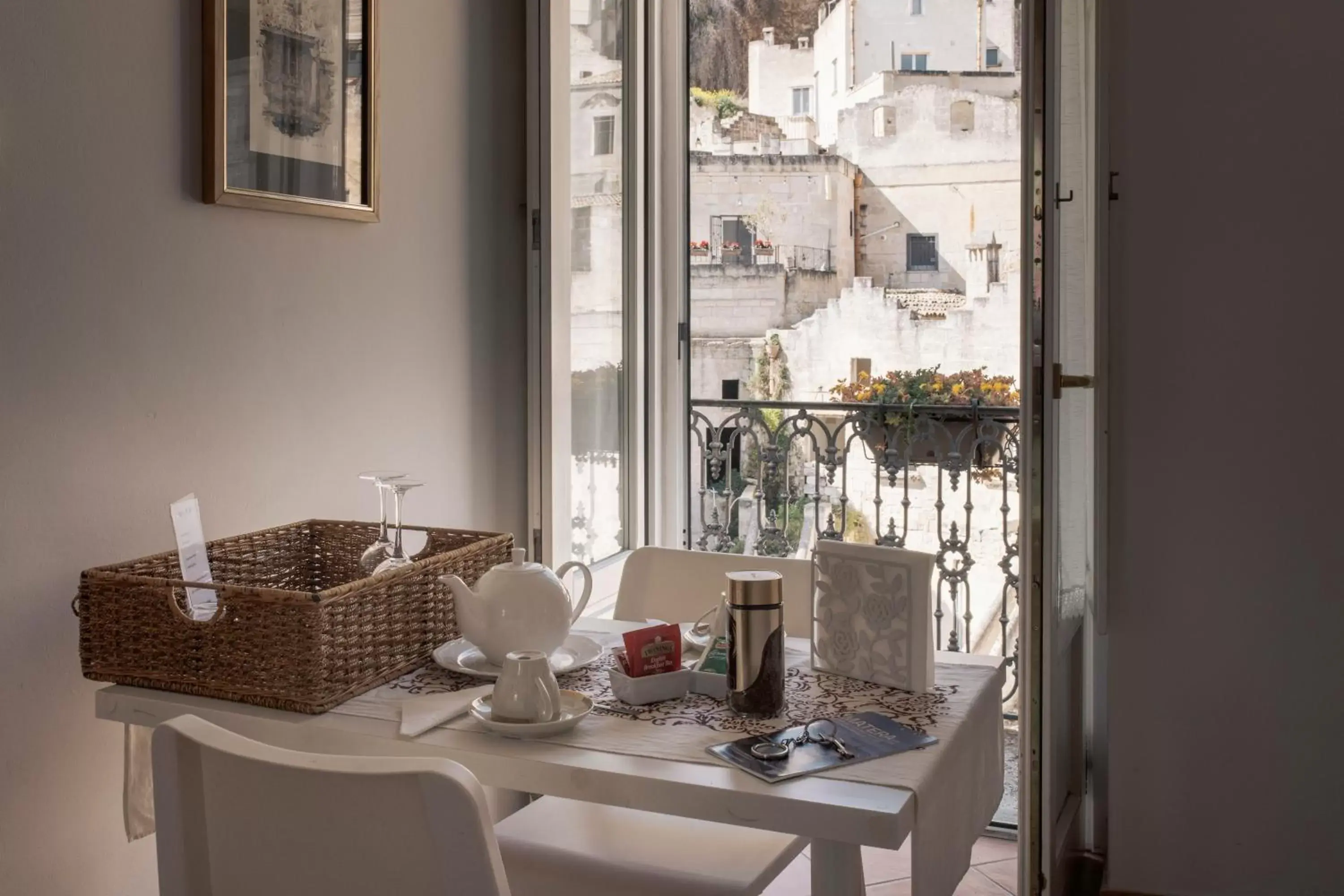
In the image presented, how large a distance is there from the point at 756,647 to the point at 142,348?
3.43 feet

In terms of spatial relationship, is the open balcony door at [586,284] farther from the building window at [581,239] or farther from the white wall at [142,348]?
the white wall at [142,348]

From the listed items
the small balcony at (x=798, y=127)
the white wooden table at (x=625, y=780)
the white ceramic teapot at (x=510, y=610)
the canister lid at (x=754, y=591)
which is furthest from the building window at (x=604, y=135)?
the white wooden table at (x=625, y=780)

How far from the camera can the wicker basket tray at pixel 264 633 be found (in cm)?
147

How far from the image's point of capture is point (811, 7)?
3.68 metres

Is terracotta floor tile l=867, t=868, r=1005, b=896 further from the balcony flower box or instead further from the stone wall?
the stone wall

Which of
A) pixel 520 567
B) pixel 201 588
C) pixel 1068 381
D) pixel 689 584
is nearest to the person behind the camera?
pixel 201 588

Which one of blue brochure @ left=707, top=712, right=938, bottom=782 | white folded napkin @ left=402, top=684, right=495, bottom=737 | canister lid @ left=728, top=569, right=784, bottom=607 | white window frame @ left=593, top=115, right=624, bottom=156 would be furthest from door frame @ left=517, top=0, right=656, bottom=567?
blue brochure @ left=707, top=712, right=938, bottom=782

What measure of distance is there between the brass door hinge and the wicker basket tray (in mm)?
983

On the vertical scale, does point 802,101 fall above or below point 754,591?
above

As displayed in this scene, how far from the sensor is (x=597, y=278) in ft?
9.95

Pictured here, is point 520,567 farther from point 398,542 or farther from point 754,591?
point 754,591

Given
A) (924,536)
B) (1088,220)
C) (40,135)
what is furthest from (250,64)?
(924,536)

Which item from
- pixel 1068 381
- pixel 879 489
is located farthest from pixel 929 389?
pixel 1068 381

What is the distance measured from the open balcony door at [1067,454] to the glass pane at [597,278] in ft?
3.89
